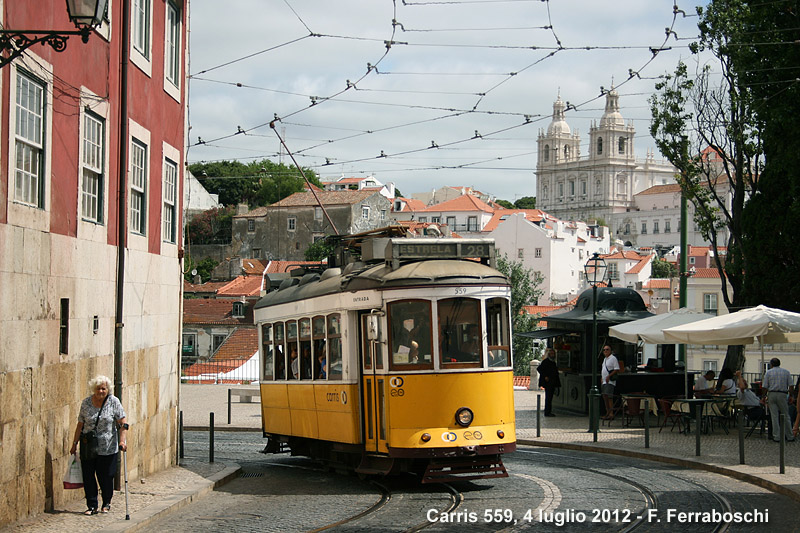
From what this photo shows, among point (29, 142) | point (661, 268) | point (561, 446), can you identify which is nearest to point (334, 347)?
point (29, 142)

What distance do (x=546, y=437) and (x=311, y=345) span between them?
7380 mm

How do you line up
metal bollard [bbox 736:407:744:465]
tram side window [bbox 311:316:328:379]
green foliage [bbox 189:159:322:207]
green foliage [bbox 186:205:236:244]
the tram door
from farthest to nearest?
green foliage [bbox 189:159:322:207] → green foliage [bbox 186:205:236:244] → metal bollard [bbox 736:407:744:465] → tram side window [bbox 311:316:328:379] → the tram door

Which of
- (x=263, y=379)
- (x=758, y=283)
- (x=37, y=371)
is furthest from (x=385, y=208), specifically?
(x=37, y=371)

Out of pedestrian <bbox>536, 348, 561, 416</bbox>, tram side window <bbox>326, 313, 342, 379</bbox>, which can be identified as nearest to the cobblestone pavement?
pedestrian <bbox>536, 348, 561, 416</bbox>

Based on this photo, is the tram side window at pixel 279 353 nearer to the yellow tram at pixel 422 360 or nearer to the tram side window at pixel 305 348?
the tram side window at pixel 305 348

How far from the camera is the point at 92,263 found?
13.0 m

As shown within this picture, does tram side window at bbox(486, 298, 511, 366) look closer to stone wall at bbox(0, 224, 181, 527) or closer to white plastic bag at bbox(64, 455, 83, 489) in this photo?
stone wall at bbox(0, 224, 181, 527)

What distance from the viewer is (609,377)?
24.0 m

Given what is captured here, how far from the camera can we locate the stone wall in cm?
1056

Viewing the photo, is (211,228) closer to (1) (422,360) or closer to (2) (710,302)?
(2) (710,302)

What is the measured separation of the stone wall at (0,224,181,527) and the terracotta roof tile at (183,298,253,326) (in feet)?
189

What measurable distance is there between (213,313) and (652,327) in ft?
188

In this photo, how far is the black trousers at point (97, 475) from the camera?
11742 mm

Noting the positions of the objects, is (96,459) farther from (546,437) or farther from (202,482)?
(546,437)
